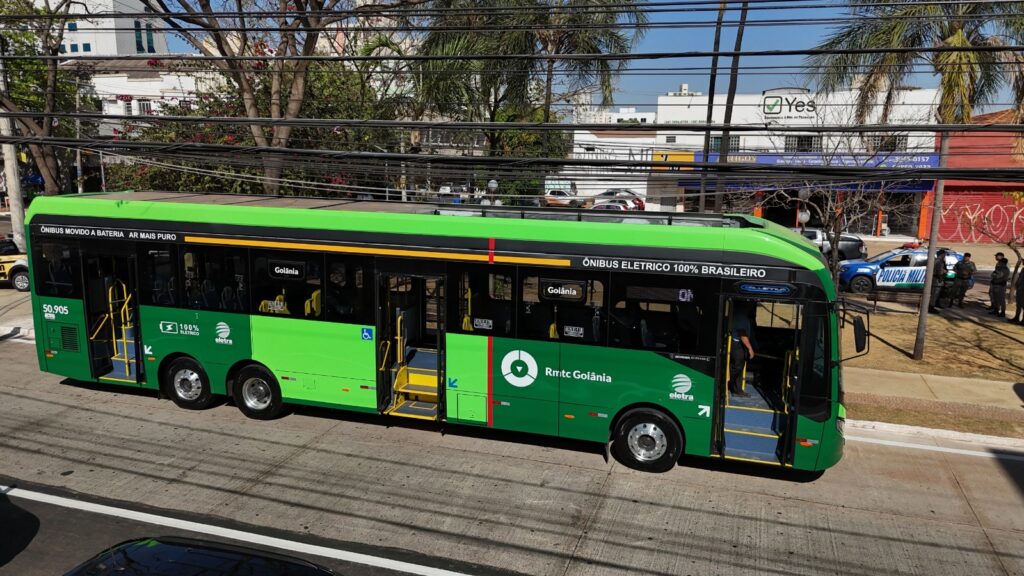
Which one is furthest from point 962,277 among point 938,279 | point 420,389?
point 420,389

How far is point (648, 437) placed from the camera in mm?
9320

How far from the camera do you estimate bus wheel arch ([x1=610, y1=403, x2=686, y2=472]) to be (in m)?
9.16

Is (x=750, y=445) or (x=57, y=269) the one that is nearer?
(x=750, y=445)

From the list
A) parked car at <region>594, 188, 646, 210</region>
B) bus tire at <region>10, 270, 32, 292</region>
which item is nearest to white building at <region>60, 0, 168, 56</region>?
bus tire at <region>10, 270, 32, 292</region>

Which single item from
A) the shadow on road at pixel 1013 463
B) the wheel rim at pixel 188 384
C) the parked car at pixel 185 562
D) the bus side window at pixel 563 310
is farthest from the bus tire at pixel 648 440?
the wheel rim at pixel 188 384

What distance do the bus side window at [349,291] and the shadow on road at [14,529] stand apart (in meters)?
4.20

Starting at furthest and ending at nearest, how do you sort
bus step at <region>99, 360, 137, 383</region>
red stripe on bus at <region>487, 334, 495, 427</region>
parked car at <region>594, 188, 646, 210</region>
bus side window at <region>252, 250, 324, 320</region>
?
parked car at <region>594, 188, 646, 210</region> → bus step at <region>99, 360, 137, 383</region> → bus side window at <region>252, 250, 324, 320</region> → red stripe on bus at <region>487, 334, 495, 427</region>

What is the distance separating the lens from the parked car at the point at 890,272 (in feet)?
76.0

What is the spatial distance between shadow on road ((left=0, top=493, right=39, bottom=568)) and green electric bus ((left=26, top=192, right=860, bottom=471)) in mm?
3394

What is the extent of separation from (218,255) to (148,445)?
2.84 meters

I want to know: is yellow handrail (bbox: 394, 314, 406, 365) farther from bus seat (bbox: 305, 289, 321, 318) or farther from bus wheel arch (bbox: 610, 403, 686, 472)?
bus wheel arch (bbox: 610, 403, 686, 472)

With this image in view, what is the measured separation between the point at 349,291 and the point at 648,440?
15.1 feet

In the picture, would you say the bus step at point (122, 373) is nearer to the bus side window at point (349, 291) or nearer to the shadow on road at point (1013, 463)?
the bus side window at point (349, 291)

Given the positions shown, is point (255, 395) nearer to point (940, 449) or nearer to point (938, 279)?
point (940, 449)
